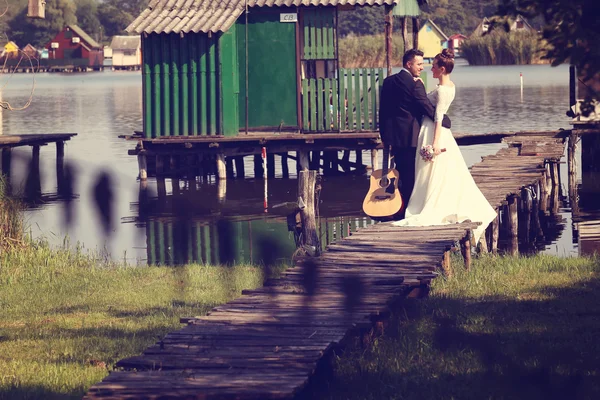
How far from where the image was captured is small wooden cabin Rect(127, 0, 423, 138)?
23.5 metres

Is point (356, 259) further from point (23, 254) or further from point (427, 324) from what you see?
point (23, 254)

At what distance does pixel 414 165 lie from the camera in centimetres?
1305

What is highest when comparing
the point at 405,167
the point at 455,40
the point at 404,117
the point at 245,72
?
the point at 455,40

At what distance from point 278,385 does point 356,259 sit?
13.4 feet

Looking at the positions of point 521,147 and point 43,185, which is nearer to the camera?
point 521,147

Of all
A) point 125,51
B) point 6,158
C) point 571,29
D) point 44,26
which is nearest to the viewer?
point 571,29

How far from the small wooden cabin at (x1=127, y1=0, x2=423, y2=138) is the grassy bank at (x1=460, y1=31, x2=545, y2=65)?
5606 cm

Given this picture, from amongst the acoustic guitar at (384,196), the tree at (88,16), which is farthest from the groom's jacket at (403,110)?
the tree at (88,16)

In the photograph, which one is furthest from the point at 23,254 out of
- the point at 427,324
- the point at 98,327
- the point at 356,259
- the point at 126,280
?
the point at 427,324

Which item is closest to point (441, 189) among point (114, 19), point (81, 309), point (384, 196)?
point (384, 196)

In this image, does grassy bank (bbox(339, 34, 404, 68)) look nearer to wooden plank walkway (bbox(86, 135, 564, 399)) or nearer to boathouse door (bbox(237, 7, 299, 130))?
boathouse door (bbox(237, 7, 299, 130))

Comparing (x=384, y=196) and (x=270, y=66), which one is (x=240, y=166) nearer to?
(x=270, y=66)

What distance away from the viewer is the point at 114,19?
15612 cm

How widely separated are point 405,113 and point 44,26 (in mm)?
132206
